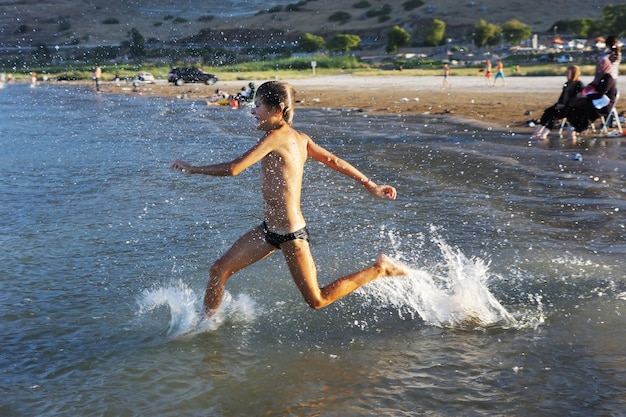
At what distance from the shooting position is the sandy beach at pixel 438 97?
22828mm

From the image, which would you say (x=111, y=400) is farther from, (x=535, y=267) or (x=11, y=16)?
(x=11, y=16)

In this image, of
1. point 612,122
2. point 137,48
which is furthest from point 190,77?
point 137,48

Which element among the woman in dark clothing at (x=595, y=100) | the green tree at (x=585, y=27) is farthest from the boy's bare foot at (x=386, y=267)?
the green tree at (x=585, y=27)

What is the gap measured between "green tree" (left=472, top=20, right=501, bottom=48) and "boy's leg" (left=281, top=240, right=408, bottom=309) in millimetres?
69919

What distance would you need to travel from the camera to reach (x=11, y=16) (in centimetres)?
14212

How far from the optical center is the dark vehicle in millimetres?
51250

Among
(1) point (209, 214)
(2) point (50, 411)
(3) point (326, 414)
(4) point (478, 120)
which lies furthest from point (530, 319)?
(4) point (478, 120)

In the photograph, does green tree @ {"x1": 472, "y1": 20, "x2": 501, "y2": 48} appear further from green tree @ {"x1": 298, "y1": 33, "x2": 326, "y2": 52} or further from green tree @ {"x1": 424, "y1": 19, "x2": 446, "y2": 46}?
green tree @ {"x1": 298, "y1": 33, "x2": 326, "y2": 52}

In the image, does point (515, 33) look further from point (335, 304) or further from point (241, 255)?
point (241, 255)

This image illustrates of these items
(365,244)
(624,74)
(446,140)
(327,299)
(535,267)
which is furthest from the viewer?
(624,74)

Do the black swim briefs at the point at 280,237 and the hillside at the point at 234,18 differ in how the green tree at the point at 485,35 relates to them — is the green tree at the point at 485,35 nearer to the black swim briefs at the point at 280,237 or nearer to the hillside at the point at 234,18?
the hillside at the point at 234,18

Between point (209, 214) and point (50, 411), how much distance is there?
5.69 metres

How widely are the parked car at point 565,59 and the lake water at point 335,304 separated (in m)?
40.6

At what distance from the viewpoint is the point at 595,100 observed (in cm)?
1427
